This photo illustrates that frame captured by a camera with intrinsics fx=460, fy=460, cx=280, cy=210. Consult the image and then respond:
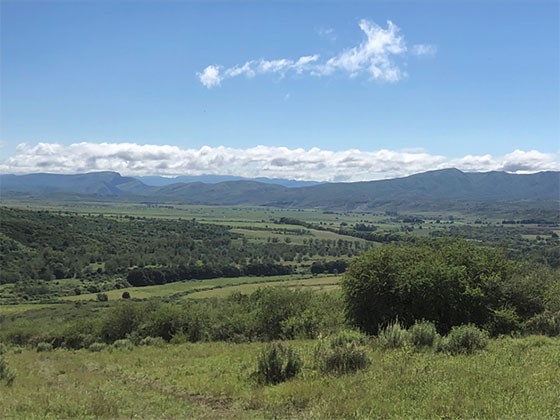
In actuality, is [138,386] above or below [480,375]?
below

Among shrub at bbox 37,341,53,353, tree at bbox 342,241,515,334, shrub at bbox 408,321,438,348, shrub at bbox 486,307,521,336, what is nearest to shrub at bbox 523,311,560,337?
shrub at bbox 486,307,521,336

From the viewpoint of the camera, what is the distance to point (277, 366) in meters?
12.5

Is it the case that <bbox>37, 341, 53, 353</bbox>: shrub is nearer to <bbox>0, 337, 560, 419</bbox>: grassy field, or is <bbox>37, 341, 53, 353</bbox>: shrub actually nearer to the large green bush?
<bbox>0, 337, 560, 419</bbox>: grassy field

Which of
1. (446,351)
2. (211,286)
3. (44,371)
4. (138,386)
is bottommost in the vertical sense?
(211,286)

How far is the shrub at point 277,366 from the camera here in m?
12.3

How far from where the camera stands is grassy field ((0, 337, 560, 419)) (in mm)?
8586

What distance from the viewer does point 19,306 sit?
257 feet

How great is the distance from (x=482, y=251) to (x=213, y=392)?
1894 centimetres

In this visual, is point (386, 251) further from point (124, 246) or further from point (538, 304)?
point (124, 246)

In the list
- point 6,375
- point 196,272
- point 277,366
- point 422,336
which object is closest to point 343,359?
point 277,366

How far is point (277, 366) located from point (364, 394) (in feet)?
11.7

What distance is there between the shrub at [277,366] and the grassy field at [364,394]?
39 centimetres

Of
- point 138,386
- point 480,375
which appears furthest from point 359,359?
point 138,386

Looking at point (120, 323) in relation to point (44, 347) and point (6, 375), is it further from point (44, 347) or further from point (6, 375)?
point (6, 375)
